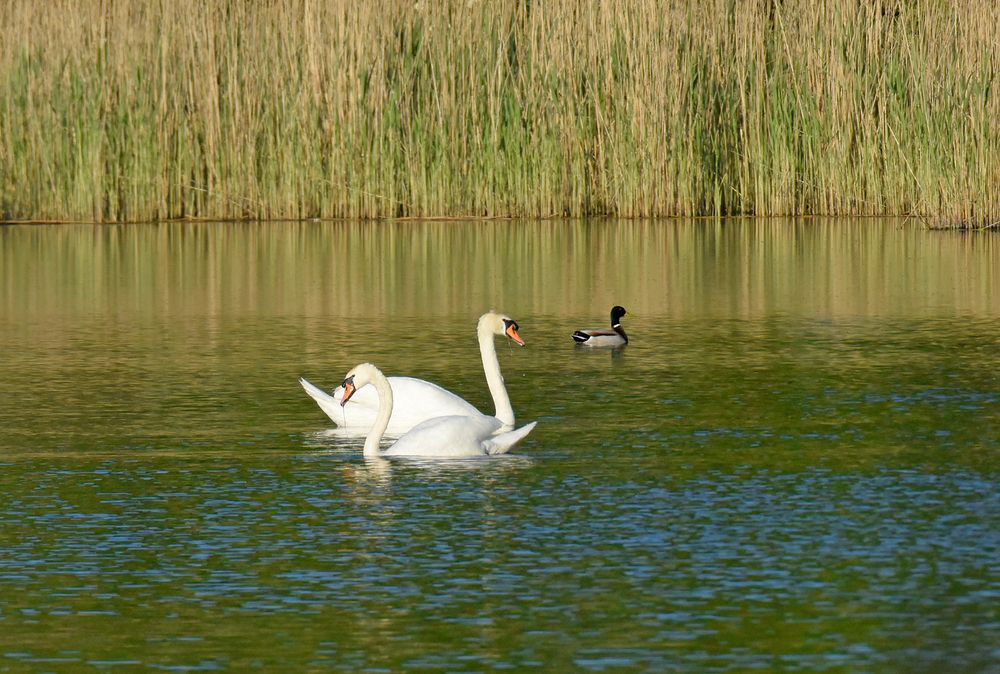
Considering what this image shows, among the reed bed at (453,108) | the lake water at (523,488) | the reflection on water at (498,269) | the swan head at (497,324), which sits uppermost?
the reed bed at (453,108)

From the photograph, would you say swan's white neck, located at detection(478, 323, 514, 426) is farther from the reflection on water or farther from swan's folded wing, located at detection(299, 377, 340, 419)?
the reflection on water

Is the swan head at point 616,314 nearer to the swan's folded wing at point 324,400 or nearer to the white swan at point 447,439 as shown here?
the swan's folded wing at point 324,400

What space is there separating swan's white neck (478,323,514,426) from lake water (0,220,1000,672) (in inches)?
7.4

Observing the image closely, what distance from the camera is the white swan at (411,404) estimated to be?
32.2ft

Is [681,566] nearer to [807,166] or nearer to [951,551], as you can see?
[951,551]

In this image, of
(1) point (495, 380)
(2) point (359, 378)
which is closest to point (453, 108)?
(1) point (495, 380)

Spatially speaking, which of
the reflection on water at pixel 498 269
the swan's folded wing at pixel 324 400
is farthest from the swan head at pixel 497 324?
the reflection on water at pixel 498 269

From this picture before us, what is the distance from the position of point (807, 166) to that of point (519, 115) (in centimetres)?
342

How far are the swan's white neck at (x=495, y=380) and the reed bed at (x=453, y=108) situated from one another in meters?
12.6

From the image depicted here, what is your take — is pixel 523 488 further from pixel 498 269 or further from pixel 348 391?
pixel 498 269

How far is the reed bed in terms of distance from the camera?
2289 cm

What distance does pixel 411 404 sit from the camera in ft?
32.6

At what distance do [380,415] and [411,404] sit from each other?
2.14ft

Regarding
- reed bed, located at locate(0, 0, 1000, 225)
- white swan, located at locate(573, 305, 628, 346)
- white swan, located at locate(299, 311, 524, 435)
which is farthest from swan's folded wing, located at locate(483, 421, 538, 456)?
reed bed, located at locate(0, 0, 1000, 225)
